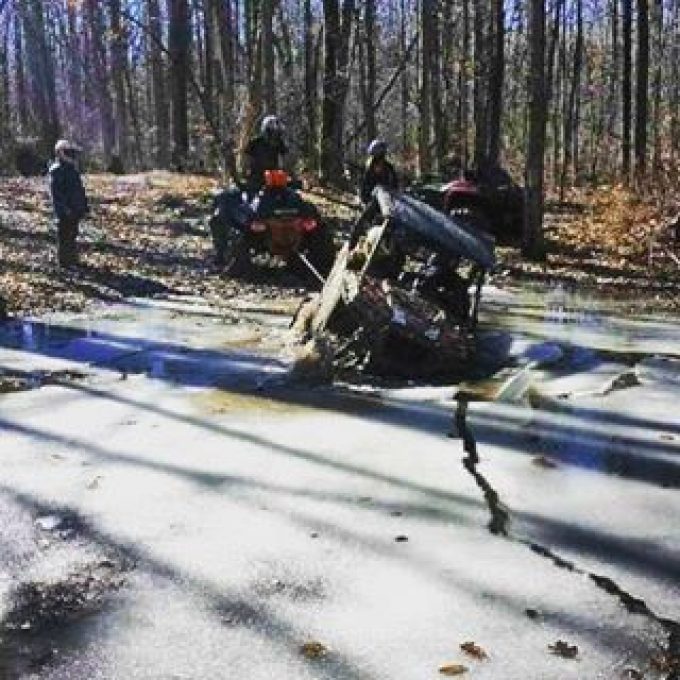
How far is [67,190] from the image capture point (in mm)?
14617

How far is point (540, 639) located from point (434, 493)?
1.68 metres

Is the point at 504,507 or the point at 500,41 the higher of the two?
the point at 500,41

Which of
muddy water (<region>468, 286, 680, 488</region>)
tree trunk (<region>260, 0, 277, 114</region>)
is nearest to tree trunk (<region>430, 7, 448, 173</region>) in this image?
tree trunk (<region>260, 0, 277, 114</region>)

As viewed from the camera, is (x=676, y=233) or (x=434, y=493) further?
(x=676, y=233)

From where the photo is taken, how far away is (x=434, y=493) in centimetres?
576

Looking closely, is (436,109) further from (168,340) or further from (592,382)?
(592,382)

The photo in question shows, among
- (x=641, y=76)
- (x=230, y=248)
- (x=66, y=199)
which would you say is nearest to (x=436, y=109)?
(x=641, y=76)

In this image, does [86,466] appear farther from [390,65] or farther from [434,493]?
[390,65]

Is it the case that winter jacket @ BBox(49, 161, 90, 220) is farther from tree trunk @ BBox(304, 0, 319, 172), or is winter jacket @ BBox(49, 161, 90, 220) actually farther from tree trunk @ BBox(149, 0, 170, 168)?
tree trunk @ BBox(149, 0, 170, 168)

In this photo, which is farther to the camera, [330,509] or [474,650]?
[330,509]

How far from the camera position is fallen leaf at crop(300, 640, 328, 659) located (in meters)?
4.03

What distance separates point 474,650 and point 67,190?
38.6ft

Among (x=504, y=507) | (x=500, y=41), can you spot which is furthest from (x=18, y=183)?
(x=504, y=507)

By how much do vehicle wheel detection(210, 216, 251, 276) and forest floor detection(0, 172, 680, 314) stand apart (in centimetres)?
21
